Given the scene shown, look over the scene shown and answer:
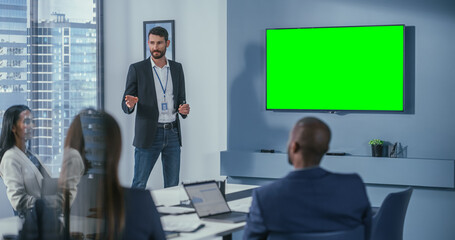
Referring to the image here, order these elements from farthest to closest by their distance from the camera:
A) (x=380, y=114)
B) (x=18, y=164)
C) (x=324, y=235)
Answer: (x=380, y=114) < (x=18, y=164) < (x=324, y=235)

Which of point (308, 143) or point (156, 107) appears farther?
point (156, 107)

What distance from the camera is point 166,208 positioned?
3707 mm

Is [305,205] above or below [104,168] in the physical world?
below

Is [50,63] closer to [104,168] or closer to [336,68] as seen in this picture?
[336,68]

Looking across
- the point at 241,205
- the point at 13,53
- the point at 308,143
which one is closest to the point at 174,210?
the point at 241,205

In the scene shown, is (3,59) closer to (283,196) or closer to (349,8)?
(349,8)

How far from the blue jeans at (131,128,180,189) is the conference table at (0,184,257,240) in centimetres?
170

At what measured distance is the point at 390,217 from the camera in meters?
3.60

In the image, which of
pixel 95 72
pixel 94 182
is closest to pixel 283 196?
pixel 94 182

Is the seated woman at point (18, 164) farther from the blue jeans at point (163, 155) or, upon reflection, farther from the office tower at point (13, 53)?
the office tower at point (13, 53)

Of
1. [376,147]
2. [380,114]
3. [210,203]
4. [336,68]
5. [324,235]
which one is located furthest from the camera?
[336,68]

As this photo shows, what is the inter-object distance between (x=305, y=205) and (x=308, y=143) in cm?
31

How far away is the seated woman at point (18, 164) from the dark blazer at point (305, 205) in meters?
1.55

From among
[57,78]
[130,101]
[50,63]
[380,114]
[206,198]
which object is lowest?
[206,198]
